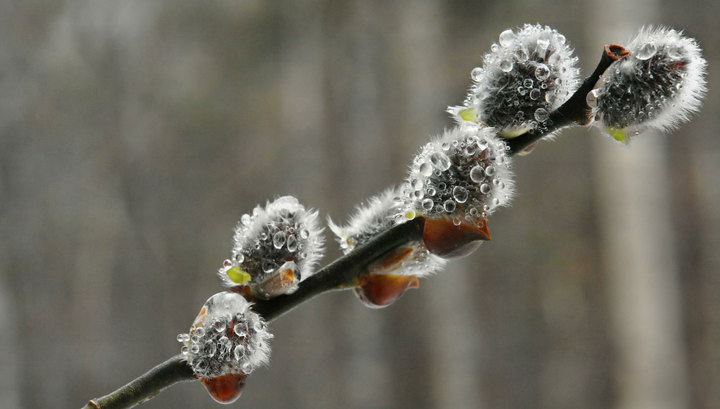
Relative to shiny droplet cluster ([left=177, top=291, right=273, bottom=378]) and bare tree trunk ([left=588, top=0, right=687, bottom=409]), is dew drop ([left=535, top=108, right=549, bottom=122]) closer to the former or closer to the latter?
shiny droplet cluster ([left=177, top=291, right=273, bottom=378])

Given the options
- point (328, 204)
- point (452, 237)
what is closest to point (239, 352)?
point (452, 237)

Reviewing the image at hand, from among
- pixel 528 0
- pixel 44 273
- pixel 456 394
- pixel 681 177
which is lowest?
pixel 456 394

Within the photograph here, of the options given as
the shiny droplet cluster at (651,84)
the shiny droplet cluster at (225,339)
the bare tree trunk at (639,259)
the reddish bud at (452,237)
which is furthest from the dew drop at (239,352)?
the bare tree trunk at (639,259)

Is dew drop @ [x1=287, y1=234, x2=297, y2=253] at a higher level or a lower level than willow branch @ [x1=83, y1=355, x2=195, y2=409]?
higher

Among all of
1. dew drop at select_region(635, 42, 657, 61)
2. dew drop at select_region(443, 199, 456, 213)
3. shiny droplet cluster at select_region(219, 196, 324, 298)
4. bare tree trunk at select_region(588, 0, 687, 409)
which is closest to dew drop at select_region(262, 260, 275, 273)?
shiny droplet cluster at select_region(219, 196, 324, 298)

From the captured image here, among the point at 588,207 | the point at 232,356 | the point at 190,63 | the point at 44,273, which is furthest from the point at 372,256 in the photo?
the point at 190,63

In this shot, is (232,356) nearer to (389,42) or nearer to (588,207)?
(588,207)
